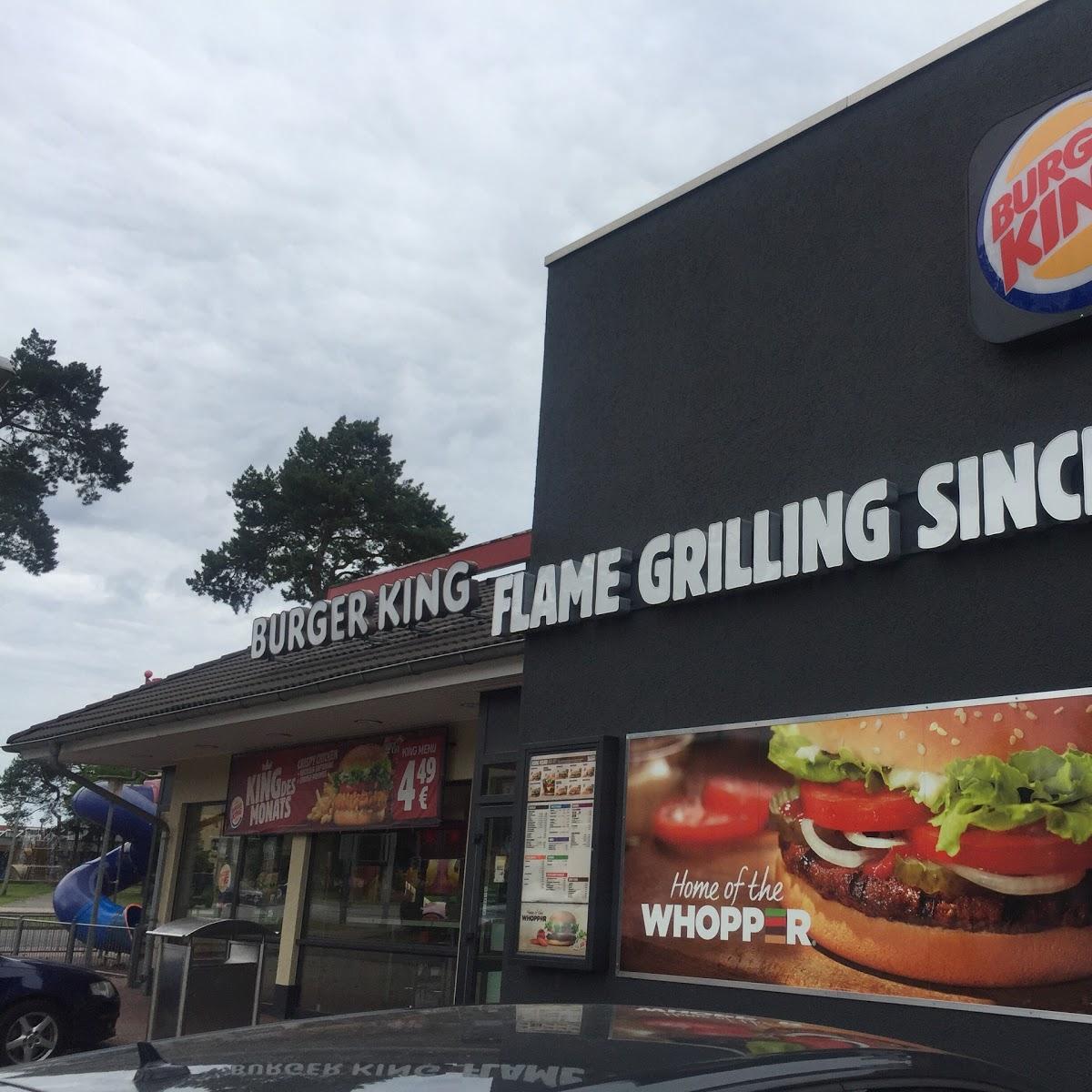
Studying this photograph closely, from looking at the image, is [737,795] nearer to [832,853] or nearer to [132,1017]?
[832,853]

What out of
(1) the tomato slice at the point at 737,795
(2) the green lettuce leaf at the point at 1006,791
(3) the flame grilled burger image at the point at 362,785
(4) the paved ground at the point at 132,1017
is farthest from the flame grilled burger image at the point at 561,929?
(3) the flame grilled burger image at the point at 362,785

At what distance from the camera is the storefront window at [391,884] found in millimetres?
12594

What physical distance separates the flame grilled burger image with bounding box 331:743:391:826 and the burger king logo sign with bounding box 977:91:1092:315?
29.7 feet

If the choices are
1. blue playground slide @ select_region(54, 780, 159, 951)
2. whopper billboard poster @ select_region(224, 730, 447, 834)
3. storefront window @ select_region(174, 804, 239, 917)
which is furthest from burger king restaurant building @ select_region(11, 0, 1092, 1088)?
blue playground slide @ select_region(54, 780, 159, 951)

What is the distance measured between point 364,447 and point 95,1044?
34466mm

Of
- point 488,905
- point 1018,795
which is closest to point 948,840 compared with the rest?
point 1018,795

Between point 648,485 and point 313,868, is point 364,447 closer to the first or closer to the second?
point 313,868

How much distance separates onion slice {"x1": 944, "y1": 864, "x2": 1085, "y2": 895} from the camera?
6297mm

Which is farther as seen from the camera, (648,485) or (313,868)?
(313,868)

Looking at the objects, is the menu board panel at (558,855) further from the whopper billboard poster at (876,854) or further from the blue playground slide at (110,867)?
the blue playground slide at (110,867)

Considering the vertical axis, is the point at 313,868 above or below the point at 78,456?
below

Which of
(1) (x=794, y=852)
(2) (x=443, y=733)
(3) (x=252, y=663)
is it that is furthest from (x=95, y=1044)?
(3) (x=252, y=663)

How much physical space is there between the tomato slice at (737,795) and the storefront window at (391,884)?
4.94 m

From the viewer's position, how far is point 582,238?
419 inches
